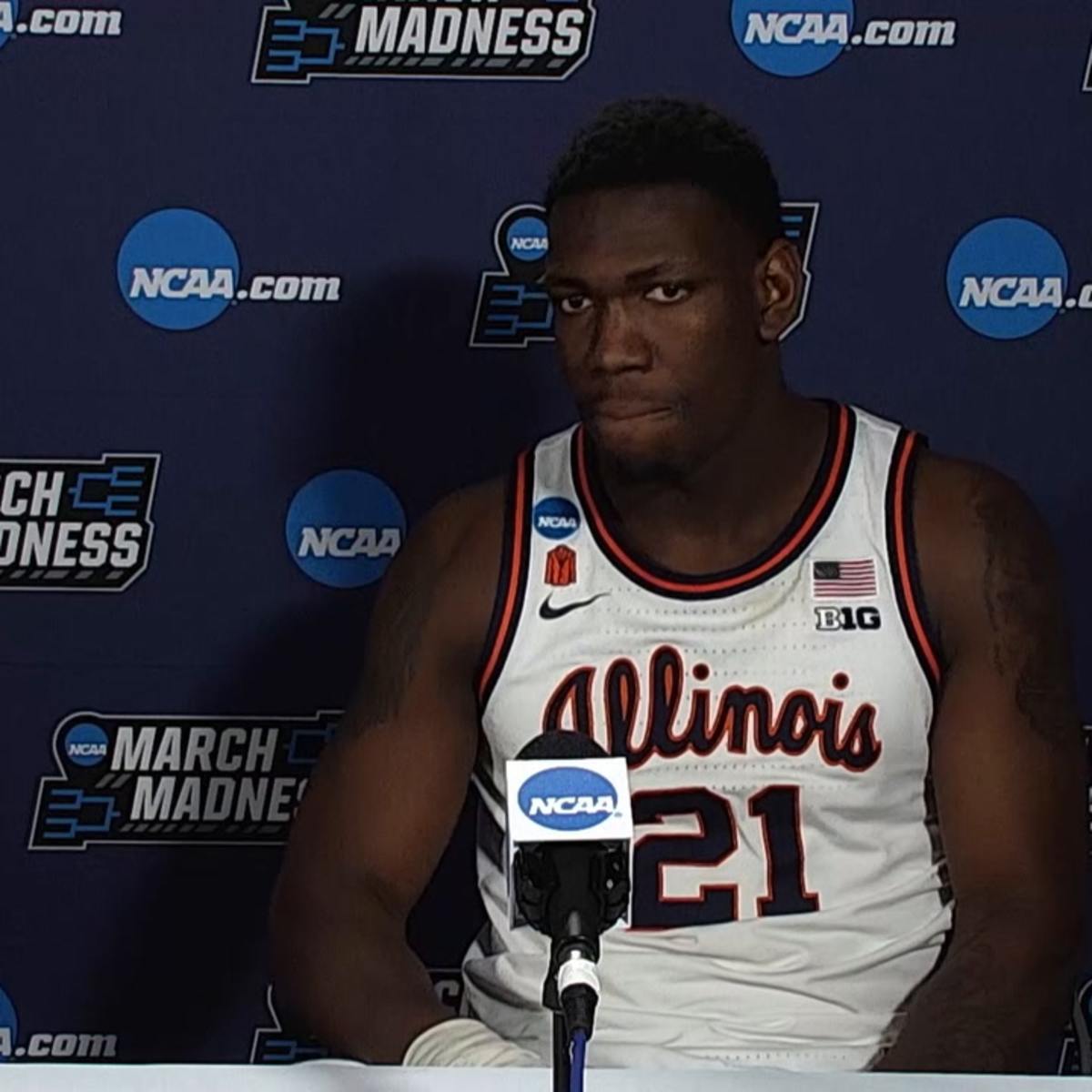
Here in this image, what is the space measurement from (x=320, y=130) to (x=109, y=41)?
9.0 inches

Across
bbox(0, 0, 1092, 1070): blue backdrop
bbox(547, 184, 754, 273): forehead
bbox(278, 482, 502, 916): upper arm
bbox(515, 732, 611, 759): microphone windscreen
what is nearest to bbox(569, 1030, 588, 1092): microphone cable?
bbox(515, 732, 611, 759): microphone windscreen

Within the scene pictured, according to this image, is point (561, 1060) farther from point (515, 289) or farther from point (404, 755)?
point (515, 289)

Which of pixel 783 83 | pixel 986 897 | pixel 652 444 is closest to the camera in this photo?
pixel 986 897

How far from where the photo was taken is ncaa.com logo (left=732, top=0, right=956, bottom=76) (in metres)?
2.17

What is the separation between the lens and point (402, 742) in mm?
1708

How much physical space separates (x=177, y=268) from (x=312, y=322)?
146 millimetres

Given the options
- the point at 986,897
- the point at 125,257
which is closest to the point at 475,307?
the point at 125,257

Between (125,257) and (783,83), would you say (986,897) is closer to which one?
(783,83)

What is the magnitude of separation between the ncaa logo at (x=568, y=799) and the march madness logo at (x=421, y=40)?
1422mm

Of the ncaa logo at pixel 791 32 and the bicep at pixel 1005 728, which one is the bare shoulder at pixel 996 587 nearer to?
the bicep at pixel 1005 728

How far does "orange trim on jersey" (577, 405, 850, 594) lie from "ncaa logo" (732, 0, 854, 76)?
538mm

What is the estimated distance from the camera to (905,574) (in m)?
1.67

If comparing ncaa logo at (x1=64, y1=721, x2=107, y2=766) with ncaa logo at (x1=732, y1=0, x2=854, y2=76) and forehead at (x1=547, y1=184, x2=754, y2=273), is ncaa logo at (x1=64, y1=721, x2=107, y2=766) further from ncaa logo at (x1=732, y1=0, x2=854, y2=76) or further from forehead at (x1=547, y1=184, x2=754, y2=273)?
ncaa logo at (x1=732, y1=0, x2=854, y2=76)

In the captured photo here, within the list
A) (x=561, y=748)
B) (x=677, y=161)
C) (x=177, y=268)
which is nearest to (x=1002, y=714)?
(x=677, y=161)
